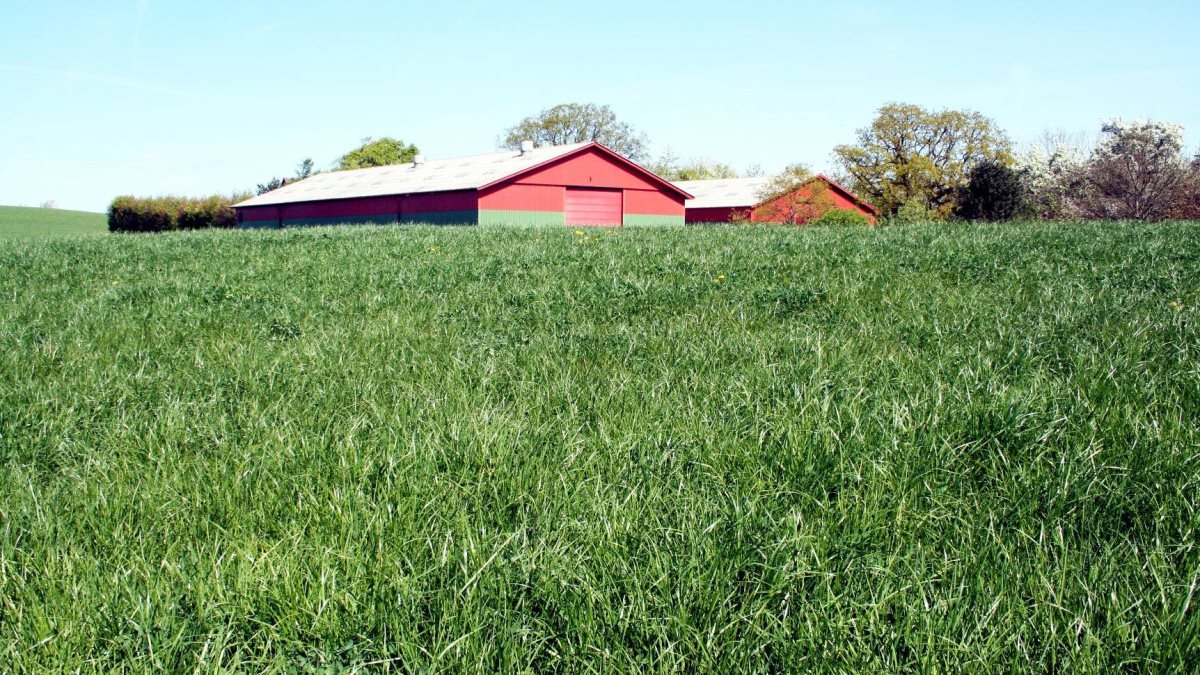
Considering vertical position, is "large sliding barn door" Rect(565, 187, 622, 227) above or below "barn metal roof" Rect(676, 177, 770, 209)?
below

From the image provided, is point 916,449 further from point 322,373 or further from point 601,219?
point 601,219

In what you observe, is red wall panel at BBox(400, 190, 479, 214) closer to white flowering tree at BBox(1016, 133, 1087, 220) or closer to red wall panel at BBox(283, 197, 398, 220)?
red wall panel at BBox(283, 197, 398, 220)

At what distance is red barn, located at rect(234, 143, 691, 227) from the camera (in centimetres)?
3900

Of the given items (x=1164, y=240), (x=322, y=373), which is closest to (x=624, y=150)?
(x=1164, y=240)

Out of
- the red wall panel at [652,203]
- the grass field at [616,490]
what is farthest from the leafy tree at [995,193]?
the grass field at [616,490]

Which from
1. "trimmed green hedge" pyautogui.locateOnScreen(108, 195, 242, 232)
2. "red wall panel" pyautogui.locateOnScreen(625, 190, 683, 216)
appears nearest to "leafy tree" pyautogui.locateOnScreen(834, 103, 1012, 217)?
"red wall panel" pyautogui.locateOnScreen(625, 190, 683, 216)

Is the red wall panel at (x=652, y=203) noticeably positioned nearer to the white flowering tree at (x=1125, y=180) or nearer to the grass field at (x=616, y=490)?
the white flowering tree at (x=1125, y=180)

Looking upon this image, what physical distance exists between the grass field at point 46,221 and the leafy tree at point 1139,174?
7654 centimetres

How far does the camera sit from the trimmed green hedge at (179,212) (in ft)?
192

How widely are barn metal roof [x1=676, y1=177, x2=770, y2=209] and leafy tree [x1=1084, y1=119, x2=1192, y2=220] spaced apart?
2115 centimetres

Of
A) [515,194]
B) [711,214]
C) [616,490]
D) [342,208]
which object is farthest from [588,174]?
[616,490]

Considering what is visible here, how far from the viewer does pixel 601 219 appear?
4250cm

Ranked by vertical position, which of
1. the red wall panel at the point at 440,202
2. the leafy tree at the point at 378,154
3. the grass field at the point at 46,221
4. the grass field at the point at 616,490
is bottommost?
the grass field at the point at 616,490

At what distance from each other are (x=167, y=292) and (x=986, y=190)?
51064mm
